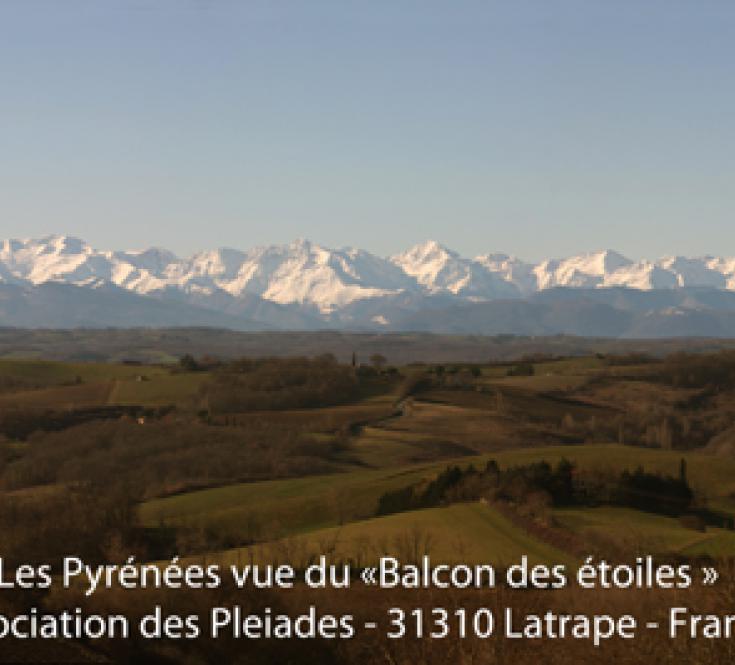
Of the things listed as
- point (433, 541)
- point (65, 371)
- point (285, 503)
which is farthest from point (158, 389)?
point (433, 541)

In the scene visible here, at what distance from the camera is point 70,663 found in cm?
2731

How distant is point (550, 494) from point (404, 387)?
84484 mm

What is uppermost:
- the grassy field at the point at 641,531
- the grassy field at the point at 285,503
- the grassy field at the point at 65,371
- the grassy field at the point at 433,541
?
the grassy field at the point at 65,371

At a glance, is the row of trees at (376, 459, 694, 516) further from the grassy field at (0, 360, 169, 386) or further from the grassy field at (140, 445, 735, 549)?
the grassy field at (0, 360, 169, 386)

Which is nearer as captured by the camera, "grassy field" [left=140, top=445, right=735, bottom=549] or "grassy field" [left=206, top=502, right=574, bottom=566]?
"grassy field" [left=206, top=502, right=574, bottom=566]

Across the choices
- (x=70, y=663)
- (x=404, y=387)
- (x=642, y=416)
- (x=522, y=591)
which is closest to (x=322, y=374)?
(x=404, y=387)

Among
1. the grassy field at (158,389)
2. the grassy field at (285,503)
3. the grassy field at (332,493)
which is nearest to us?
the grassy field at (285,503)

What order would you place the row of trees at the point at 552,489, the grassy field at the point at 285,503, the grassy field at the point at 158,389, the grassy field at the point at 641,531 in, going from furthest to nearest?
the grassy field at the point at 158,389 < the row of trees at the point at 552,489 < the grassy field at the point at 285,503 < the grassy field at the point at 641,531

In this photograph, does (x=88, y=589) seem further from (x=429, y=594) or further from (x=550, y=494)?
(x=550, y=494)

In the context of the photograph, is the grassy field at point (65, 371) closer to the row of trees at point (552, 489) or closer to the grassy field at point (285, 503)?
the grassy field at point (285, 503)

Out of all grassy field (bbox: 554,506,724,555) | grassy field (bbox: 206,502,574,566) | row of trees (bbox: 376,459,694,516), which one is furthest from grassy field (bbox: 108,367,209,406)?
grassy field (bbox: 206,502,574,566)

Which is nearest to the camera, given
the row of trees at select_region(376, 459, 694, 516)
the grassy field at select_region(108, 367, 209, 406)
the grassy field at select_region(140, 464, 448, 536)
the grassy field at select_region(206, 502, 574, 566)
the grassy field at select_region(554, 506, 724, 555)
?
the grassy field at select_region(206, 502, 574, 566)

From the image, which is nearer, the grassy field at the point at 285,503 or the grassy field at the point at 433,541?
the grassy field at the point at 433,541

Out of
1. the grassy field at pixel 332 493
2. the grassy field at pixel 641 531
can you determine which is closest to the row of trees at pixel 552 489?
the grassy field at pixel 641 531
